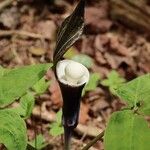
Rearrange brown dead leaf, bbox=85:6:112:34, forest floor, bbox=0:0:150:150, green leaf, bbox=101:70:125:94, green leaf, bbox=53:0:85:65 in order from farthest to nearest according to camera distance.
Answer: brown dead leaf, bbox=85:6:112:34, green leaf, bbox=101:70:125:94, forest floor, bbox=0:0:150:150, green leaf, bbox=53:0:85:65

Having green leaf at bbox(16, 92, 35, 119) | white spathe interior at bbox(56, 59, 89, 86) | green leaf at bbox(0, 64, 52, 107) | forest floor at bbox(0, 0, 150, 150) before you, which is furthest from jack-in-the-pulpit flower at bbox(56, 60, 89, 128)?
forest floor at bbox(0, 0, 150, 150)

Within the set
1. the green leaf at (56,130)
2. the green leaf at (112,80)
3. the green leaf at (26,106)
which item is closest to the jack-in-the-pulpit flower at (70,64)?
the green leaf at (26,106)

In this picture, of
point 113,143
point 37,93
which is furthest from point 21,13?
point 113,143

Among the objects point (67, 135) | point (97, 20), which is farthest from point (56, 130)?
point (97, 20)

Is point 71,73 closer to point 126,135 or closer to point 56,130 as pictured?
point 126,135

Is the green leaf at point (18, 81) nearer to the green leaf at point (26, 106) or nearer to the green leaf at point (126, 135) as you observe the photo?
the green leaf at point (126, 135)

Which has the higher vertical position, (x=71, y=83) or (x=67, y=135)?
(x=71, y=83)

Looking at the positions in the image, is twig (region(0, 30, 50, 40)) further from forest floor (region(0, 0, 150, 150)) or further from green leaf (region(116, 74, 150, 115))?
green leaf (region(116, 74, 150, 115))
